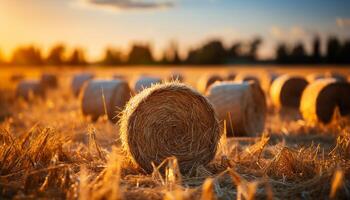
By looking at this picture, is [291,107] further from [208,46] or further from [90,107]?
[208,46]

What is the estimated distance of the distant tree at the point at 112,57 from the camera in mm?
Result: 80938

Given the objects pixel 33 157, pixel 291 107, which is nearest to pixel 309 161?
pixel 33 157

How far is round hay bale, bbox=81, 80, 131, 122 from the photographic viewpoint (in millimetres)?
12148

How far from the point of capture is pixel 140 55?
256 ft

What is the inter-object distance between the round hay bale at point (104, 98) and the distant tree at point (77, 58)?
71.0 metres

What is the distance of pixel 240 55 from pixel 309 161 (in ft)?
214

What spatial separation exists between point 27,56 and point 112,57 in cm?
1463

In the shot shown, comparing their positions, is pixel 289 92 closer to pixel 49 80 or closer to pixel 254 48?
pixel 49 80

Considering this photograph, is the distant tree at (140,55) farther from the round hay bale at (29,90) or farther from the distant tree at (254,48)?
the round hay bale at (29,90)

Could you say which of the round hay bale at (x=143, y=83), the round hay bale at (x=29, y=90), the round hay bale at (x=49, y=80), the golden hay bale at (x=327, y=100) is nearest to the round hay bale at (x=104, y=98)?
the round hay bale at (x=143, y=83)

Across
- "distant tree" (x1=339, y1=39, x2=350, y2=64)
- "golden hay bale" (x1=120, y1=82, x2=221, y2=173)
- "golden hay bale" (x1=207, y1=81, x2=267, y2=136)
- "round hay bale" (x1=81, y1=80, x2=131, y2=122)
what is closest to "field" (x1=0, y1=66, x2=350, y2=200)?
"golden hay bale" (x1=120, y1=82, x2=221, y2=173)

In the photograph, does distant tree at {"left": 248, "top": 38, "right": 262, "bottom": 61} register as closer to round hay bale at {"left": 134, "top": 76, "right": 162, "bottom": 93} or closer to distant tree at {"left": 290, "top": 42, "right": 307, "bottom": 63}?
distant tree at {"left": 290, "top": 42, "right": 307, "bottom": 63}

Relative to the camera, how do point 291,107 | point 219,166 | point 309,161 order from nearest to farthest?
1. point 309,161
2. point 219,166
3. point 291,107

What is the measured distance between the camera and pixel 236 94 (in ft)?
32.1
